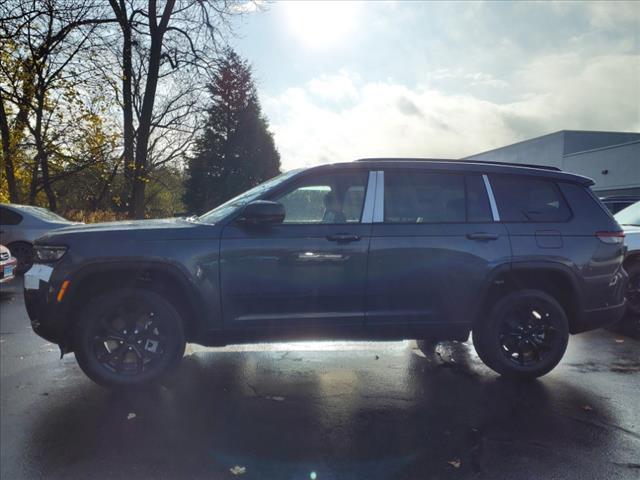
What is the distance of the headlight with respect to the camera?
368 centimetres

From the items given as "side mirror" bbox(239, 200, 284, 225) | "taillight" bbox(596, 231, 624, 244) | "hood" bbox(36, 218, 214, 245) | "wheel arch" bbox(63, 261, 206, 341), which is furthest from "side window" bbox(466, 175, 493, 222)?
"wheel arch" bbox(63, 261, 206, 341)

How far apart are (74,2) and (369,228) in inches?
624

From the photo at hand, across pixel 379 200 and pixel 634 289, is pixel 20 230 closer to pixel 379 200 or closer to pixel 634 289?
pixel 379 200

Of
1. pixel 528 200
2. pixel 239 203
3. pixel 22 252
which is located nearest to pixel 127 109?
pixel 22 252

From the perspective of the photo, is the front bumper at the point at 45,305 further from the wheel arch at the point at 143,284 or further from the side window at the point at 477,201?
the side window at the point at 477,201

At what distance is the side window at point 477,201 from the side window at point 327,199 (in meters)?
0.96

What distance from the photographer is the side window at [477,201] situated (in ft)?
13.5

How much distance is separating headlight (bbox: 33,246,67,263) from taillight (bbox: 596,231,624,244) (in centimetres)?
466

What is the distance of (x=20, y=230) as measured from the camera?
1016 centimetres

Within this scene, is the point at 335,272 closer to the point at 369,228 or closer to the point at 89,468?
the point at 369,228

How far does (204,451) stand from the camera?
294cm

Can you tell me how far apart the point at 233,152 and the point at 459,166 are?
3690cm

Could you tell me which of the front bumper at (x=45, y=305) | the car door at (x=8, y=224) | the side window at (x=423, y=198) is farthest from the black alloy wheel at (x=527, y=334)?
the car door at (x=8, y=224)

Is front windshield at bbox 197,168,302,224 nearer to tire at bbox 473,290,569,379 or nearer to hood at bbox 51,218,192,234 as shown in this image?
hood at bbox 51,218,192,234
